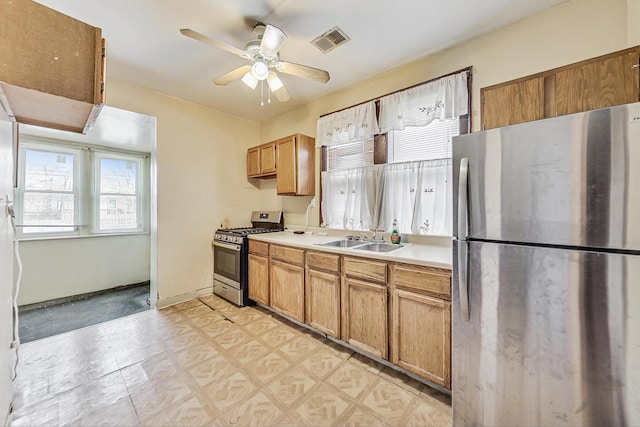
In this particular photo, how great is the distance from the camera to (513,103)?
1573mm

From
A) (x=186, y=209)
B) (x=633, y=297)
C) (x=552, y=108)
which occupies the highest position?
(x=552, y=108)

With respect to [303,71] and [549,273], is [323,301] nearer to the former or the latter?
[549,273]

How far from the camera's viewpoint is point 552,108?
56.9 inches

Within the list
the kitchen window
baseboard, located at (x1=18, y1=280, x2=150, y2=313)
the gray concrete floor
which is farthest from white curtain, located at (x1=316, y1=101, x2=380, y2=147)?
baseboard, located at (x1=18, y1=280, x2=150, y2=313)

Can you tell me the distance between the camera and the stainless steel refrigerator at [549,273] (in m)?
1.00

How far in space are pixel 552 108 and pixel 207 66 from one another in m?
2.85

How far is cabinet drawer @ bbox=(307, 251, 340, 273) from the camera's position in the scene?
7.38ft

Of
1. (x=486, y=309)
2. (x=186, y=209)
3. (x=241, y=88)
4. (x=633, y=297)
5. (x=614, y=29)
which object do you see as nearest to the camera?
(x=633, y=297)

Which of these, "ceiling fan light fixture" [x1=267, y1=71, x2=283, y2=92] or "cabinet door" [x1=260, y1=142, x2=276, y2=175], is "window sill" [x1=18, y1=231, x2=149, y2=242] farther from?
"ceiling fan light fixture" [x1=267, y1=71, x2=283, y2=92]

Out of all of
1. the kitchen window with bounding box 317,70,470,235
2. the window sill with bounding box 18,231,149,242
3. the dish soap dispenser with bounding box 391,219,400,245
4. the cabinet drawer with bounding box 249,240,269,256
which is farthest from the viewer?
the window sill with bounding box 18,231,149,242

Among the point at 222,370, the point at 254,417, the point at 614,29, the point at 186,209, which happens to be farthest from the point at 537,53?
the point at 186,209

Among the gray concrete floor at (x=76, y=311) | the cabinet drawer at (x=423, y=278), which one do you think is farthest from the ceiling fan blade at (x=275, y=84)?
the gray concrete floor at (x=76, y=311)

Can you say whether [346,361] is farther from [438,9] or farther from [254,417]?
[438,9]

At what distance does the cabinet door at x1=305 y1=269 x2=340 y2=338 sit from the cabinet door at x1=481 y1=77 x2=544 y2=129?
65.9 inches
